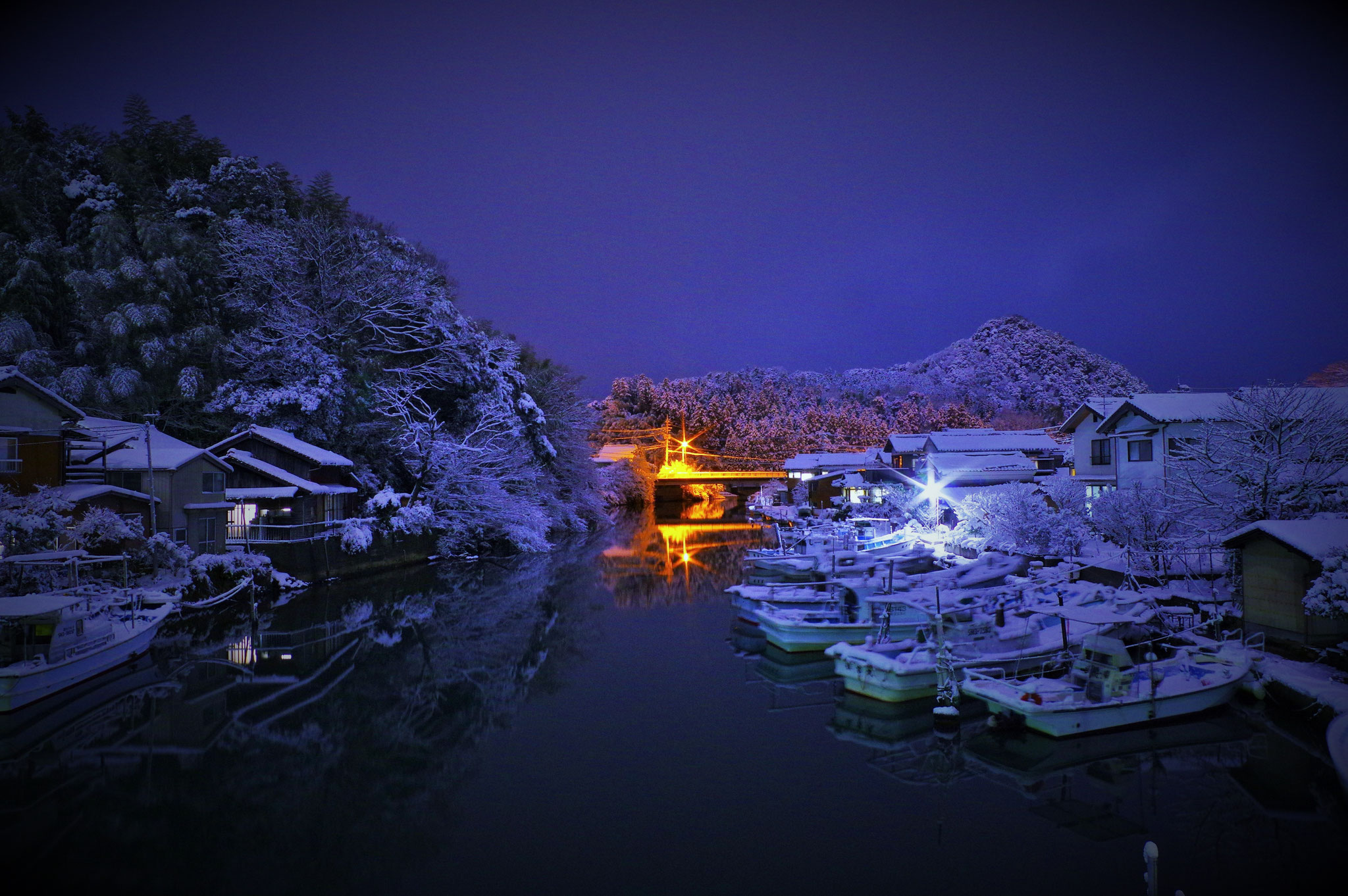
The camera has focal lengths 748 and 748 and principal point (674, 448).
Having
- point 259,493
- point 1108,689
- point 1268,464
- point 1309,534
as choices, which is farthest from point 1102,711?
point 259,493

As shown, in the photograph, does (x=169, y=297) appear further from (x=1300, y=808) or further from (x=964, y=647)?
(x=1300, y=808)

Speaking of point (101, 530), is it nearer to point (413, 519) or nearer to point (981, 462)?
point (413, 519)

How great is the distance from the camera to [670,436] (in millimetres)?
98438

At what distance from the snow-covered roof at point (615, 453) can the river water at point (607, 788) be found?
56.8 meters

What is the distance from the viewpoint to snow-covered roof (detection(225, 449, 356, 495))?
95.7 ft

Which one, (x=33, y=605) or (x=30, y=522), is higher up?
(x=30, y=522)

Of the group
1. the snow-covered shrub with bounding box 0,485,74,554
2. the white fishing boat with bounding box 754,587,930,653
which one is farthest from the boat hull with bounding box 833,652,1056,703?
the snow-covered shrub with bounding box 0,485,74,554

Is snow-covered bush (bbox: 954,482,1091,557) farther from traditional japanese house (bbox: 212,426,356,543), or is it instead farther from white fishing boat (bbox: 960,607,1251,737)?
traditional japanese house (bbox: 212,426,356,543)

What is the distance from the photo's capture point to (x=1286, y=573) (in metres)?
15.4

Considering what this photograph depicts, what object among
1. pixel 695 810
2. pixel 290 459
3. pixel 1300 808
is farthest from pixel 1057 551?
pixel 290 459

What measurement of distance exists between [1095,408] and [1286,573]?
20980 mm

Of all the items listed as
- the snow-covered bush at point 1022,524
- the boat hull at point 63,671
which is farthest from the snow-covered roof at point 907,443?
the boat hull at point 63,671

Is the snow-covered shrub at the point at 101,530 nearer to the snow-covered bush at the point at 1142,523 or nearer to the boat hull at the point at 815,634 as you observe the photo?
the boat hull at the point at 815,634

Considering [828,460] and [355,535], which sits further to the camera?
[828,460]
